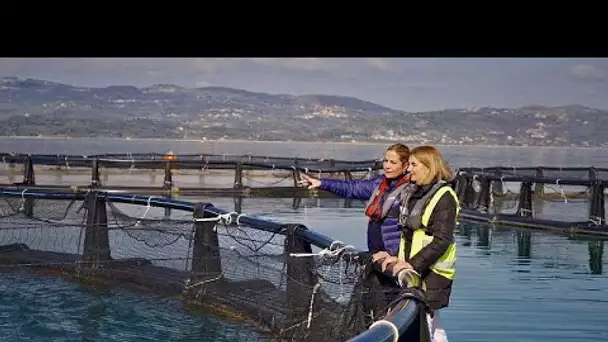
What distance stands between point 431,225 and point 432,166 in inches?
14.4

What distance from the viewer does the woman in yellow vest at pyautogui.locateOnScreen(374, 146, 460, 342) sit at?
17.5 ft

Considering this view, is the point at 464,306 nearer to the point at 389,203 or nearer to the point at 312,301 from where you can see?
the point at 312,301

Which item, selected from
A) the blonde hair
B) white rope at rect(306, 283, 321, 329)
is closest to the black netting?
white rope at rect(306, 283, 321, 329)

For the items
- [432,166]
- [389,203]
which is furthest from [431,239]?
[389,203]

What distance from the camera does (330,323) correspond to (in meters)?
6.39

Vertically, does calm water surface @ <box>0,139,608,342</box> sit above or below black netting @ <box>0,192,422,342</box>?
below

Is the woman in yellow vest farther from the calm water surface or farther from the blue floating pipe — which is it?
the calm water surface

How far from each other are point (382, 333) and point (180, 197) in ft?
64.5

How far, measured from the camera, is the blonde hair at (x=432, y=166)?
5.44m

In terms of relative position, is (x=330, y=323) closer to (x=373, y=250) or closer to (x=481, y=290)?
(x=373, y=250)
